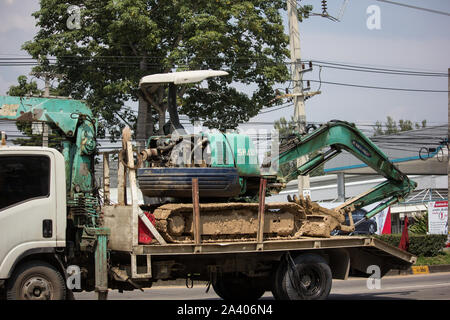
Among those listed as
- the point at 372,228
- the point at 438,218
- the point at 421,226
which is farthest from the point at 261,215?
the point at 421,226

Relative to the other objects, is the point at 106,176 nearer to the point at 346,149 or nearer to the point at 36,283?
the point at 36,283

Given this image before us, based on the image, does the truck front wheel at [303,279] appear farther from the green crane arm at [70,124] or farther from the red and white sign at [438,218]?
the red and white sign at [438,218]

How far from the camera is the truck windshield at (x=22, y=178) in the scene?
8641 millimetres

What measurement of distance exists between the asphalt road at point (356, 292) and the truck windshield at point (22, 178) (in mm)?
4526

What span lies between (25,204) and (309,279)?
4783mm

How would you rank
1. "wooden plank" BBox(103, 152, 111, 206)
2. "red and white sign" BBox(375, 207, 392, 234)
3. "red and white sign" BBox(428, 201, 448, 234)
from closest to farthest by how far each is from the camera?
"wooden plank" BBox(103, 152, 111, 206) < "red and white sign" BBox(428, 201, 448, 234) < "red and white sign" BBox(375, 207, 392, 234)

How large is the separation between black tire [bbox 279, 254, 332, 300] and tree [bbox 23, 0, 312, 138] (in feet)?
44.7

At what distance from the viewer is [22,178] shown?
881 cm

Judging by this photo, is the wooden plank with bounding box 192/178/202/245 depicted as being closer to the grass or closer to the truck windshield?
the truck windshield

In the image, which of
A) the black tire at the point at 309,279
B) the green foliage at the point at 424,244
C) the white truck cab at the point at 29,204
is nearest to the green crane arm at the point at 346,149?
the black tire at the point at 309,279

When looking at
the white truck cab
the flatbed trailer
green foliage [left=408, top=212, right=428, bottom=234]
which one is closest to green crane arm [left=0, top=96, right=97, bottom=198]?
the flatbed trailer

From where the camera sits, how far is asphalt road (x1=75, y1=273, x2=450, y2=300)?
43.4 feet

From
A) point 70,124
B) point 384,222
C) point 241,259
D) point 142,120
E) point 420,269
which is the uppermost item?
point 142,120
